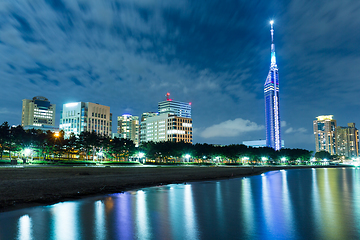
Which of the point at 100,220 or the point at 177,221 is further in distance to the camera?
the point at 177,221

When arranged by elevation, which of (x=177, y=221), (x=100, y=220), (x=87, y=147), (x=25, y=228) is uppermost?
(x=87, y=147)

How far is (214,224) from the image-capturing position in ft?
50.6

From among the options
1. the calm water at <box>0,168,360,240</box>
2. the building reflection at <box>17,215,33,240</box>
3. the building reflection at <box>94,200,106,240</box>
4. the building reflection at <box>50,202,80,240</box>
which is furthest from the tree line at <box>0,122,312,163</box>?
the building reflection at <box>17,215,33,240</box>

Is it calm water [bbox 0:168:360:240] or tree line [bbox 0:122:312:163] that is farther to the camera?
tree line [bbox 0:122:312:163]

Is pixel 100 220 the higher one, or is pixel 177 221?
pixel 100 220

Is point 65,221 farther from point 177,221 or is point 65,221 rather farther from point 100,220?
point 177,221

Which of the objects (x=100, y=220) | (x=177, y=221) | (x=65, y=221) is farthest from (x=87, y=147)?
(x=177, y=221)

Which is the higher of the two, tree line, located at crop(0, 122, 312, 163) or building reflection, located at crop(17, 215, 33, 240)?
tree line, located at crop(0, 122, 312, 163)

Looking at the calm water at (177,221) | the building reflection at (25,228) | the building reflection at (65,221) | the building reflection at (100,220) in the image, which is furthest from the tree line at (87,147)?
the building reflection at (25,228)

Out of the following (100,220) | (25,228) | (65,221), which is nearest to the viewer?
(25,228)

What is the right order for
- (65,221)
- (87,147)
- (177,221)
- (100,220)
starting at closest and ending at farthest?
(65,221) < (100,220) < (177,221) < (87,147)

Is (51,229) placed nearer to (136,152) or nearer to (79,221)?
(79,221)

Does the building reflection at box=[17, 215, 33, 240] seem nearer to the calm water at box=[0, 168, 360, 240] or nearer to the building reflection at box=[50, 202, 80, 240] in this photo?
the calm water at box=[0, 168, 360, 240]

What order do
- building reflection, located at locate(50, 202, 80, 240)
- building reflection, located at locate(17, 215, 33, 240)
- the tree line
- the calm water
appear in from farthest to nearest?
the tree line
the calm water
building reflection, located at locate(50, 202, 80, 240)
building reflection, located at locate(17, 215, 33, 240)
